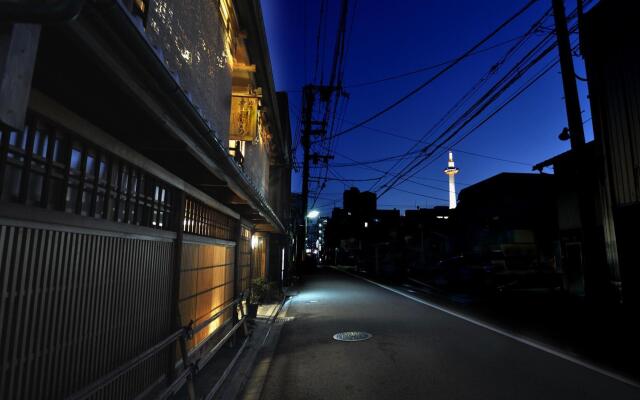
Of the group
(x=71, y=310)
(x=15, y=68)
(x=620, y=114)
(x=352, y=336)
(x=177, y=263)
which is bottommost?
(x=352, y=336)

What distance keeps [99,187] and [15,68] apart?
2.33 m

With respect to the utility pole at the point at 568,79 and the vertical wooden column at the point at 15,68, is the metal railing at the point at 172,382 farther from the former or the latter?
the utility pole at the point at 568,79

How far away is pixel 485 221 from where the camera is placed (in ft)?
112

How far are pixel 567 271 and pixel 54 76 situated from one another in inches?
837

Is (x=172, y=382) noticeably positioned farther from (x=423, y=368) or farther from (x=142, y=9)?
(x=142, y=9)

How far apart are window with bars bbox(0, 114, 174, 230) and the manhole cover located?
6.54 metres

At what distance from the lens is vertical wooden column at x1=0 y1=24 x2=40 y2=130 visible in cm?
166

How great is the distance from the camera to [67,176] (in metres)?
3.23

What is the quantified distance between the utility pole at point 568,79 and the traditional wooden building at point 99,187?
10.1 m

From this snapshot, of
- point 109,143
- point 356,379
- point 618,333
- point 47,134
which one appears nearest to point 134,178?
point 109,143

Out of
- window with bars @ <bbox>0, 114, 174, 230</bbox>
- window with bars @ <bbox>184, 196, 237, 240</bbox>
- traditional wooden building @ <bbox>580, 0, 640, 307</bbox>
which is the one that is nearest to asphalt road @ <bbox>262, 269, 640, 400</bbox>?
window with bars @ <bbox>184, 196, 237, 240</bbox>

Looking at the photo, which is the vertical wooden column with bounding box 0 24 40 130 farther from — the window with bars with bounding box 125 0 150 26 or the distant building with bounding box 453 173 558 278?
the distant building with bounding box 453 173 558 278

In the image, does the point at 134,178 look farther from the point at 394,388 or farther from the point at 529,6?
the point at 529,6

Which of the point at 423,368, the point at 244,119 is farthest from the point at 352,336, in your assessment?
the point at 244,119
